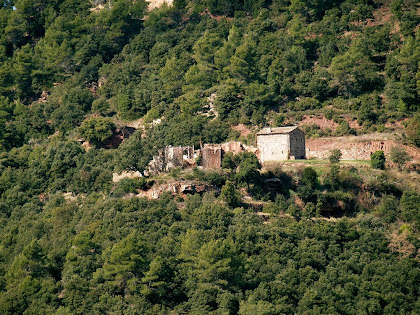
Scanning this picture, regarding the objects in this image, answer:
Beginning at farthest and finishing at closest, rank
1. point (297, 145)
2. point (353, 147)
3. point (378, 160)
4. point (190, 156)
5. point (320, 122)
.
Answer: point (320, 122) → point (353, 147) → point (190, 156) → point (297, 145) → point (378, 160)

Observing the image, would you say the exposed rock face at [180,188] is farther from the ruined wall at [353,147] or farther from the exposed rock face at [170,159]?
the ruined wall at [353,147]

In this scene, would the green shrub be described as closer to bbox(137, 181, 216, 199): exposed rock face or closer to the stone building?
the stone building

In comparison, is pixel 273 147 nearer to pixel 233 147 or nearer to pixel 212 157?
pixel 233 147

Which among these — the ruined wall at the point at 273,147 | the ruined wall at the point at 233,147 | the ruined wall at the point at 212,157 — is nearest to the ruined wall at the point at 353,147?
the ruined wall at the point at 273,147

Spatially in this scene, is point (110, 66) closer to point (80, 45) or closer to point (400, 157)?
point (80, 45)

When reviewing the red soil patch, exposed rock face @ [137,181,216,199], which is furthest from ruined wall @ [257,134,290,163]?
the red soil patch

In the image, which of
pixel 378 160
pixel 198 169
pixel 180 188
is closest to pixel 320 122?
pixel 378 160

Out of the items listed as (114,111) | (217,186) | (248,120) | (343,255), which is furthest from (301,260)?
(114,111)
